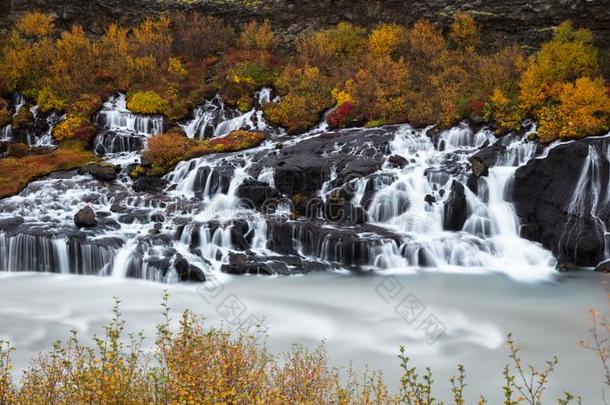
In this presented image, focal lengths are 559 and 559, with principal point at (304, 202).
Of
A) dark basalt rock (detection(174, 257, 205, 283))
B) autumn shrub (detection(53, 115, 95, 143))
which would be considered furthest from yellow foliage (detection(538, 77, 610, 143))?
autumn shrub (detection(53, 115, 95, 143))

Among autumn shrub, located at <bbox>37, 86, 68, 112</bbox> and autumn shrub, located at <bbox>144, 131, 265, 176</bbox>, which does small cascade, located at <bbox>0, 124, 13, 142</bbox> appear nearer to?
autumn shrub, located at <bbox>37, 86, 68, 112</bbox>

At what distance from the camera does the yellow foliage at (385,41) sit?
1419 inches

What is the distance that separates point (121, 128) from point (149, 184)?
8.28 m

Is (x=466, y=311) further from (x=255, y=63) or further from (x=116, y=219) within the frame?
(x=255, y=63)

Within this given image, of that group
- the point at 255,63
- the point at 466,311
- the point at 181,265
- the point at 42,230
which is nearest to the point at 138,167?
the point at 42,230

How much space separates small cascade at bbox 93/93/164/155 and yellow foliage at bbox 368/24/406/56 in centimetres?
1449

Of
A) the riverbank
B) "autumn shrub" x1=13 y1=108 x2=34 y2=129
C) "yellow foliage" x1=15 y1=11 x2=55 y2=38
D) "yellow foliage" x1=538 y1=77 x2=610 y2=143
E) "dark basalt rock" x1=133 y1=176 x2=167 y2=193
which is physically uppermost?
"yellow foliage" x1=15 y1=11 x2=55 y2=38

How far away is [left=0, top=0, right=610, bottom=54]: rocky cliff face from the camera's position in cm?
3406

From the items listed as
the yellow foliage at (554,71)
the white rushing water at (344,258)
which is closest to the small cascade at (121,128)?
the white rushing water at (344,258)

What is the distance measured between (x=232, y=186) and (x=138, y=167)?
5.37m

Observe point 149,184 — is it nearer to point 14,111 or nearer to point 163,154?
point 163,154

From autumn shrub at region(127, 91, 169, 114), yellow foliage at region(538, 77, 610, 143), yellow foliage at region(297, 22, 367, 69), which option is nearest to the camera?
yellow foliage at region(538, 77, 610, 143)

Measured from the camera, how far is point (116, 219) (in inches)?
818

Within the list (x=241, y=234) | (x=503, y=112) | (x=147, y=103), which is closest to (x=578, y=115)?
(x=503, y=112)
